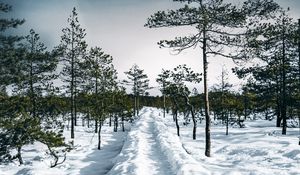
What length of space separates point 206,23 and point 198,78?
1619 centimetres

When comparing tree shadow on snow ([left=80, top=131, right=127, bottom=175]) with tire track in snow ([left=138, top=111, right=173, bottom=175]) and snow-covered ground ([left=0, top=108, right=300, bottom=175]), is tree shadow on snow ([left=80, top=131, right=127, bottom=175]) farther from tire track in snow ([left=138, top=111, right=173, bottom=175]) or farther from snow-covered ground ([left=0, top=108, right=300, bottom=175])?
tire track in snow ([left=138, top=111, right=173, bottom=175])

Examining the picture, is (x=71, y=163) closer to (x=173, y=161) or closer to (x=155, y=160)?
(x=155, y=160)

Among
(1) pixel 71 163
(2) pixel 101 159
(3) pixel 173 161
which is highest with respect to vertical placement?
(3) pixel 173 161

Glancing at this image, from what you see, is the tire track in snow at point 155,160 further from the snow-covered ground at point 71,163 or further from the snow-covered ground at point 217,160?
the snow-covered ground at point 71,163

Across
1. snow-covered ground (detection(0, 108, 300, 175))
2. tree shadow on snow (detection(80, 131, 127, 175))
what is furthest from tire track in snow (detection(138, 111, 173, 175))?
tree shadow on snow (detection(80, 131, 127, 175))

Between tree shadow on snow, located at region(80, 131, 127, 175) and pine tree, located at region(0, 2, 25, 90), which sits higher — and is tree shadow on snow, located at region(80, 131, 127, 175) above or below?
below

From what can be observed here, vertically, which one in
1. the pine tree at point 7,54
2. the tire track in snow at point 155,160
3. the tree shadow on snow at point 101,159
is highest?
the pine tree at point 7,54

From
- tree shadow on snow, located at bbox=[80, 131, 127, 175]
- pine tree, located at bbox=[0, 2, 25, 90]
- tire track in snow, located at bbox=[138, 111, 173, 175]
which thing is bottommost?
tree shadow on snow, located at bbox=[80, 131, 127, 175]

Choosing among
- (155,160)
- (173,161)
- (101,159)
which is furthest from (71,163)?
(173,161)

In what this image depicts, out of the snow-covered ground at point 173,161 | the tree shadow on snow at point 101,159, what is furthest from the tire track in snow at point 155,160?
the tree shadow on snow at point 101,159

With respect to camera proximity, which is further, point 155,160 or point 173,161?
point 155,160

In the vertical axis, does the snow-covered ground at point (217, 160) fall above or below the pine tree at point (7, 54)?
below

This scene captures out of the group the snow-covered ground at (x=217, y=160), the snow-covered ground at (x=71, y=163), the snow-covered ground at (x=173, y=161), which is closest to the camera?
the snow-covered ground at (x=217, y=160)

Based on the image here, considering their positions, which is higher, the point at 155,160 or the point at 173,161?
the point at 173,161
